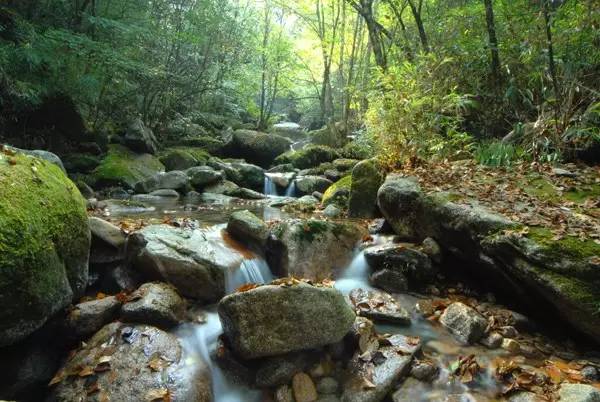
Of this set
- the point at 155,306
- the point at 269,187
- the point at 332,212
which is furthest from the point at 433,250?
the point at 269,187

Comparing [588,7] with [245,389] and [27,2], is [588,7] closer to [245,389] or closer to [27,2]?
[245,389]

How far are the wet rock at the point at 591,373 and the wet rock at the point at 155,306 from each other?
3.96 m

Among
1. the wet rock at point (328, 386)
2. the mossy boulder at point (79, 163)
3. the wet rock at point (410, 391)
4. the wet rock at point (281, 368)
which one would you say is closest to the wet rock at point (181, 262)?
the wet rock at point (281, 368)

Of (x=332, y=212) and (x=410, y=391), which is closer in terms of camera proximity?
(x=410, y=391)

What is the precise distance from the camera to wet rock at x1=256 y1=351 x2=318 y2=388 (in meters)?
3.56

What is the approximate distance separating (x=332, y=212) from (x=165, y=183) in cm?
549

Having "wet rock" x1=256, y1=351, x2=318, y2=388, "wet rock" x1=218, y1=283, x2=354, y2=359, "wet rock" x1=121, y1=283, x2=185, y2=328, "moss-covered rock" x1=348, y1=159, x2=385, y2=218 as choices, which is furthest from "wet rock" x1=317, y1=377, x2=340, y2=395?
"moss-covered rock" x1=348, y1=159, x2=385, y2=218

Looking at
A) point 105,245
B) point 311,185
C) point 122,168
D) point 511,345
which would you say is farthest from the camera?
point 311,185

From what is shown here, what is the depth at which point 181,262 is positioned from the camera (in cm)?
462

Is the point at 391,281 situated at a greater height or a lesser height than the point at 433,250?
lesser

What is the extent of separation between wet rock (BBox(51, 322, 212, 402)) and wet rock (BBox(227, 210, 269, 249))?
2289mm

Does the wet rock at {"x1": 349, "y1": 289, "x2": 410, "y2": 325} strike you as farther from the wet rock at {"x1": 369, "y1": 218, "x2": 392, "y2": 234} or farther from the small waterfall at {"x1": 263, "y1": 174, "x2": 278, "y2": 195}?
the small waterfall at {"x1": 263, "y1": 174, "x2": 278, "y2": 195}

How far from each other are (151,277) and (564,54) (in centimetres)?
770

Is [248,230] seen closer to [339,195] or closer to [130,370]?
[130,370]
